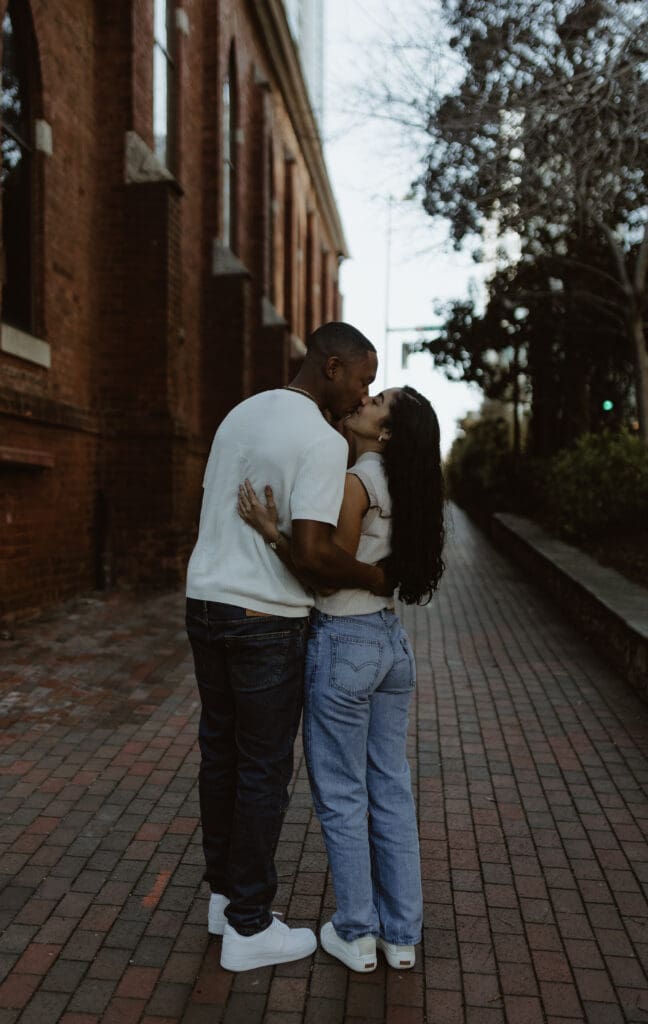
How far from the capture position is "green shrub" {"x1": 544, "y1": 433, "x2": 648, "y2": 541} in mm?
12477

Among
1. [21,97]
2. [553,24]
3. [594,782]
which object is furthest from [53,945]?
[553,24]

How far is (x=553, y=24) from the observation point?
11.6 m

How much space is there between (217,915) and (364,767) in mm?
786

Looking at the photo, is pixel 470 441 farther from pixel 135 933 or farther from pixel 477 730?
pixel 135 933

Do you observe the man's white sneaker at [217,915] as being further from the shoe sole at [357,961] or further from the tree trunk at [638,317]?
the tree trunk at [638,317]

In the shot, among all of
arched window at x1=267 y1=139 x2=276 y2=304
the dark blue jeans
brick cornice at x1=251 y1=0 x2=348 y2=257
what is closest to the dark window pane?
brick cornice at x1=251 y1=0 x2=348 y2=257

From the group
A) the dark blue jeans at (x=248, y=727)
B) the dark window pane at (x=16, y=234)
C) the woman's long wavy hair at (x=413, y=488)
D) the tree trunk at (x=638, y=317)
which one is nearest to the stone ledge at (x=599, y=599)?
the tree trunk at (x=638, y=317)

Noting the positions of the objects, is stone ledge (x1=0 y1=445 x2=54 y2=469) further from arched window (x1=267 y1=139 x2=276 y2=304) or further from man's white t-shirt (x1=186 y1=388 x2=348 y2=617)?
arched window (x1=267 y1=139 x2=276 y2=304)

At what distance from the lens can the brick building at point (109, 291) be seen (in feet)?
29.3

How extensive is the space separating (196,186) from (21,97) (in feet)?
18.9

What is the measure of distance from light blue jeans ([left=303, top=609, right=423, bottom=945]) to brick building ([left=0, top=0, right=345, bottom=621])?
598 centimetres

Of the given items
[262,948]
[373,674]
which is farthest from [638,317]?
[262,948]

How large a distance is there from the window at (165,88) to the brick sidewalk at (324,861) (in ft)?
29.6

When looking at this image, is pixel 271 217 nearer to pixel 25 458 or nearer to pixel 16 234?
pixel 16 234
